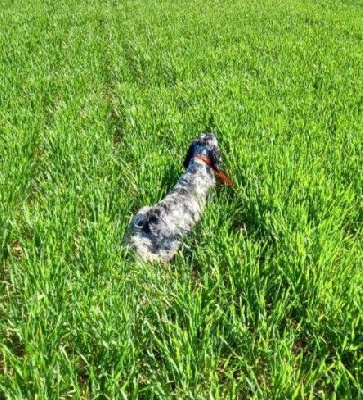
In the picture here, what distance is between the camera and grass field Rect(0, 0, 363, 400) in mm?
1801

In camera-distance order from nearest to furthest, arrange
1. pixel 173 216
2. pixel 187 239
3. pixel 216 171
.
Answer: pixel 187 239 → pixel 173 216 → pixel 216 171

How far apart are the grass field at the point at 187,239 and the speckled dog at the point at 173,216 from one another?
92 millimetres

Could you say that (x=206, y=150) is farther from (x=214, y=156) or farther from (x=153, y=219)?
(x=153, y=219)

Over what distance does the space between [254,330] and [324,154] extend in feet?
6.07

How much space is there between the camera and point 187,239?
2631mm

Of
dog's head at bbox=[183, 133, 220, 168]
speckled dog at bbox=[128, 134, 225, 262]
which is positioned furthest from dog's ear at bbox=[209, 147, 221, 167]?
speckled dog at bbox=[128, 134, 225, 262]

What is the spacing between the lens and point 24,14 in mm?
10641

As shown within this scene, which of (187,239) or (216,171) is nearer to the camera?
(187,239)

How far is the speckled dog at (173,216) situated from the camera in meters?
2.61

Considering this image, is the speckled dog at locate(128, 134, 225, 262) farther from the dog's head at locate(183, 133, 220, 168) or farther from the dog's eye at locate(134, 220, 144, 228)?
the dog's head at locate(183, 133, 220, 168)

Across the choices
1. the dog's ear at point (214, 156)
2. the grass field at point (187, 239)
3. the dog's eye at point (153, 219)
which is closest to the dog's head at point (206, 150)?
the dog's ear at point (214, 156)

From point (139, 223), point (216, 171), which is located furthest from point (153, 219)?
point (216, 171)

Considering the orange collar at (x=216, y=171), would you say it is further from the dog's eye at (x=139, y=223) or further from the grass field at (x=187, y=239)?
the dog's eye at (x=139, y=223)

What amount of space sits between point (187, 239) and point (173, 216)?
0.18 metres
